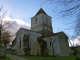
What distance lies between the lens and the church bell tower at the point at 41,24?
49938 mm

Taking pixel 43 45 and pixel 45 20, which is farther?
pixel 45 20

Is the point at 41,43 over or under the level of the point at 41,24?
under

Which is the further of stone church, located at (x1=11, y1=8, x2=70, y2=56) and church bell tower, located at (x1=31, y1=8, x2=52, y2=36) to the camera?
church bell tower, located at (x1=31, y1=8, x2=52, y2=36)

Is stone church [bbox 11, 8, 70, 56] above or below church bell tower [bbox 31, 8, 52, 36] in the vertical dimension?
below

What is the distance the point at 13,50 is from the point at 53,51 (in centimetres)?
1780

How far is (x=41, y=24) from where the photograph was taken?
5031 centimetres

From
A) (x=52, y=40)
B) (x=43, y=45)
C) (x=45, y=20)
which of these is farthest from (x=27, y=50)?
(x=45, y=20)

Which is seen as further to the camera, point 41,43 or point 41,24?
point 41,24

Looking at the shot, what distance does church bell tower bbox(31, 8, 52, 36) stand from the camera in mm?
49938

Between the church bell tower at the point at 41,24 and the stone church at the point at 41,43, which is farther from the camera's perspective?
the church bell tower at the point at 41,24

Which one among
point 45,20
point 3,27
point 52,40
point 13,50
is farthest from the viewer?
point 45,20

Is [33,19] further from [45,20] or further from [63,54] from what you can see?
[63,54]

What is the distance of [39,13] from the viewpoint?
53531mm

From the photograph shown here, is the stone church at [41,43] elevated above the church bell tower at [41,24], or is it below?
below
